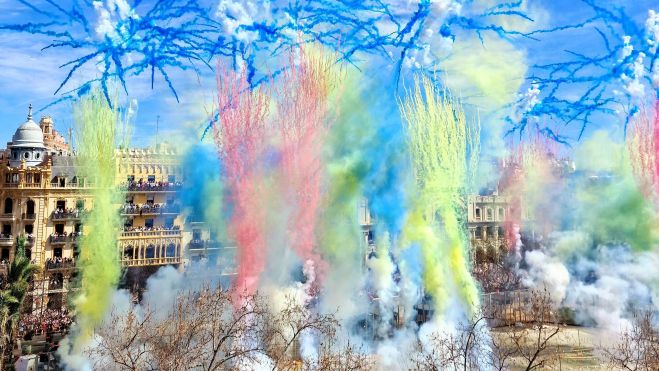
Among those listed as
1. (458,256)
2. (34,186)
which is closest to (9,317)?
(34,186)

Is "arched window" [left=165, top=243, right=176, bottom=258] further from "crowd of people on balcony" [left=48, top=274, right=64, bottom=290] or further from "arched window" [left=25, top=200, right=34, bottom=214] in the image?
"arched window" [left=25, top=200, right=34, bottom=214]

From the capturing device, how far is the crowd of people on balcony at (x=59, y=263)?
168 feet

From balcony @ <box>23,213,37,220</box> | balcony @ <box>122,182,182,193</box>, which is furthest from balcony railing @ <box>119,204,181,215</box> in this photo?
balcony @ <box>23,213,37,220</box>

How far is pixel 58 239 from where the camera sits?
5269 cm

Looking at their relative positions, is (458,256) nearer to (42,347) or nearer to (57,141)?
(42,347)

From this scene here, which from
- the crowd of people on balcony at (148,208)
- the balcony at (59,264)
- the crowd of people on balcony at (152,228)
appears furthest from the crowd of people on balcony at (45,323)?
the crowd of people on balcony at (148,208)

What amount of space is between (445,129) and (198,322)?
23958 mm

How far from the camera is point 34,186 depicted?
52406 mm

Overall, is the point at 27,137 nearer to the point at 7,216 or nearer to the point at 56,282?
the point at 7,216

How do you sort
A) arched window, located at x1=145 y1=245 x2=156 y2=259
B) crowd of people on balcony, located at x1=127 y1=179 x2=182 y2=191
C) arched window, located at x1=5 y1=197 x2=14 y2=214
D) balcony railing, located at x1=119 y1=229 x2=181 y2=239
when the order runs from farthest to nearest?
crowd of people on balcony, located at x1=127 y1=179 x2=182 y2=191
arched window, located at x1=145 y1=245 x2=156 y2=259
balcony railing, located at x1=119 y1=229 x2=181 y2=239
arched window, located at x1=5 y1=197 x2=14 y2=214

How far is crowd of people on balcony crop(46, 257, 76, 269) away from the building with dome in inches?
3.1

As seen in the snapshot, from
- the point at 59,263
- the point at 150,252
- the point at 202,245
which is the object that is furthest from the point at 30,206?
the point at 202,245

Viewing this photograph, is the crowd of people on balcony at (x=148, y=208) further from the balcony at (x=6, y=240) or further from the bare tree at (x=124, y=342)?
the bare tree at (x=124, y=342)

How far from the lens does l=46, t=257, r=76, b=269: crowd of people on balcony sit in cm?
5128
